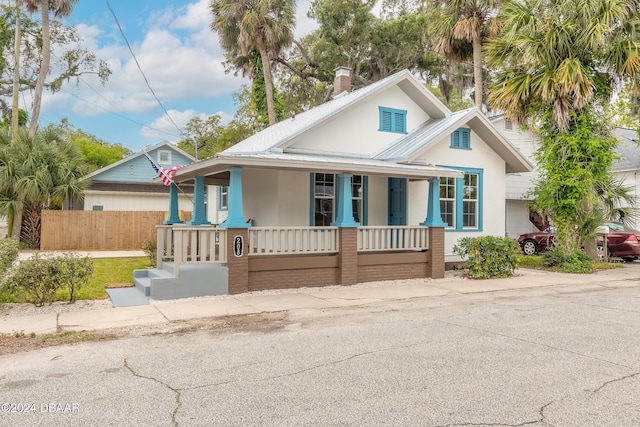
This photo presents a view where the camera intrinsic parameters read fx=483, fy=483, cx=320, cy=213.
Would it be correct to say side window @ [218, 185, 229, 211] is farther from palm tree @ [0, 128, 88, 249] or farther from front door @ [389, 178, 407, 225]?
palm tree @ [0, 128, 88, 249]

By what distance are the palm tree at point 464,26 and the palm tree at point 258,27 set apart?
8.12 meters

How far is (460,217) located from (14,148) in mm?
17246

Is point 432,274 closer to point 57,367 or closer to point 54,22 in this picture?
point 57,367

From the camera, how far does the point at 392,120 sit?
15.0m

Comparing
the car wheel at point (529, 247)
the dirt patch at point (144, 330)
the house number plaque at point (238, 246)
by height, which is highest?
the house number plaque at point (238, 246)

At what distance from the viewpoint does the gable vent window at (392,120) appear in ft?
48.6

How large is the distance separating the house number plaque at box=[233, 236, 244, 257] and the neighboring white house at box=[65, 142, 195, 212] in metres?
15.2

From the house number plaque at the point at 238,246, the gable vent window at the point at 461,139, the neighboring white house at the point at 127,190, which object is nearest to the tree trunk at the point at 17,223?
the neighboring white house at the point at 127,190

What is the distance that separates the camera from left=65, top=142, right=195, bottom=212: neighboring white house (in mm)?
23906

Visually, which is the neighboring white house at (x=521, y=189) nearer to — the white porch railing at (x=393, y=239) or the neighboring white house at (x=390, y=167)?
the neighboring white house at (x=390, y=167)

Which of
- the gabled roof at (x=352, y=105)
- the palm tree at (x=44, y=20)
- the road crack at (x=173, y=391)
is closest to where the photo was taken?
the road crack at (x=173, y=391)

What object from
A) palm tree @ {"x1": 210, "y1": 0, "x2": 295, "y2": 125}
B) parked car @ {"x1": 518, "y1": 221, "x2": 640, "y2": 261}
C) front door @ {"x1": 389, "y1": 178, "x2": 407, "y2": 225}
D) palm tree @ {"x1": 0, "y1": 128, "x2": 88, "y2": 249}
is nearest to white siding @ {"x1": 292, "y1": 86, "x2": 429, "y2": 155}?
front door @ {"x1": 389, "y1": 178, "x2": 407, "y2": 225}

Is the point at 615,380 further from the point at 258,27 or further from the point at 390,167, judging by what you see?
the point at 258,27

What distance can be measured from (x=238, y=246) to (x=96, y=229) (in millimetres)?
13412
